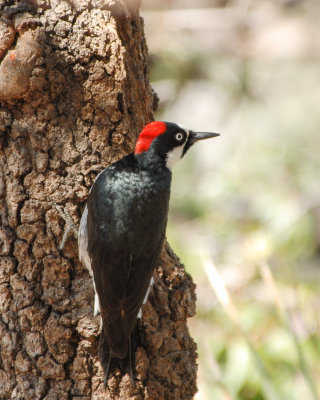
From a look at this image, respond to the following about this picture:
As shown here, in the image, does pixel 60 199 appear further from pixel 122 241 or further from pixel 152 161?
pixel 152 161

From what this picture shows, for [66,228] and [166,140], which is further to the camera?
[166,140]

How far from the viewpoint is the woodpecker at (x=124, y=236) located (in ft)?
9.37

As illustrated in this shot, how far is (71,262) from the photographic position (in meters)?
3.00

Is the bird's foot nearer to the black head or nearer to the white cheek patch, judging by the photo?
the black head

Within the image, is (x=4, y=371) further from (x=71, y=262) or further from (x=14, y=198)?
(x=14, y=198)

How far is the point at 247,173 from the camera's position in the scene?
7.65m

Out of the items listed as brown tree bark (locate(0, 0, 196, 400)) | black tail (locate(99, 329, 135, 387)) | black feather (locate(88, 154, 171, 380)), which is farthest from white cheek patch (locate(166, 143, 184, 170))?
black tail (locate(99, 329, 135, 387))

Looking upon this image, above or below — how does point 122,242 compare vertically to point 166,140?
below

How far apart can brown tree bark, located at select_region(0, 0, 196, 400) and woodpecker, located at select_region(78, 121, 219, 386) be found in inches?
3.9

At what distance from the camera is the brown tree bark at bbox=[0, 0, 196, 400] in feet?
9.39

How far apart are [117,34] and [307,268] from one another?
4731 millimetres

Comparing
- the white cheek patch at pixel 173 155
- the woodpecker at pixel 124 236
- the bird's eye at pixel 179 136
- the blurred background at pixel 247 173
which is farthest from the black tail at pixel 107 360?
the bird's eye at pixel 179 136

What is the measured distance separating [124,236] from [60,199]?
1.26 feet

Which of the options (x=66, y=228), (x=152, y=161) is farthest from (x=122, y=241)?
(x=152, y=161)
